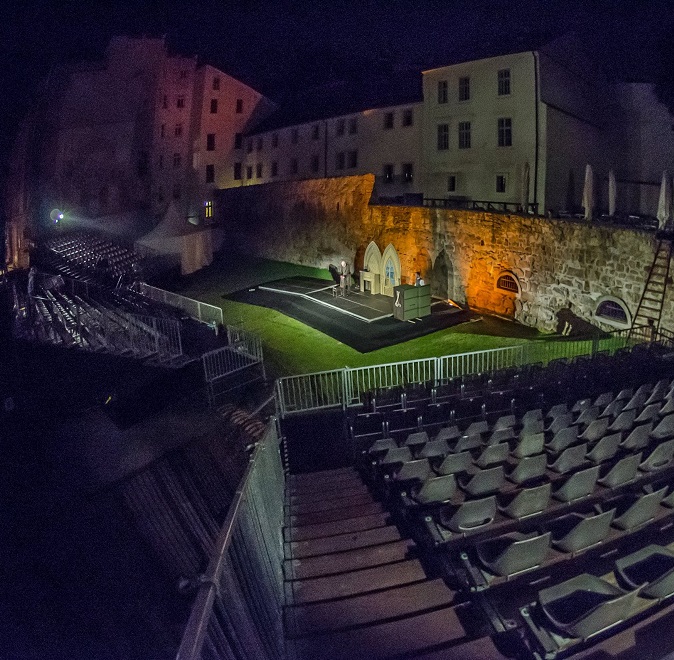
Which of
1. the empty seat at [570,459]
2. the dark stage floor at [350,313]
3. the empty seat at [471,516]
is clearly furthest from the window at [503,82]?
the empty seat at [471,516]

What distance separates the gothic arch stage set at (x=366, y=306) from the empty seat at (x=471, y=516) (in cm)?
1123

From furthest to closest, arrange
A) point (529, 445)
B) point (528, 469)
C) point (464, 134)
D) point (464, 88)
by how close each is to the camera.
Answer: point (464, 134) → point (464, 88) → point (529, 445) → point (528, 469)

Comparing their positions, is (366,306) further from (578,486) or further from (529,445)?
(578,486)

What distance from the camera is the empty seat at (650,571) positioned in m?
4.62

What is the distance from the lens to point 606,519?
17.2 ft

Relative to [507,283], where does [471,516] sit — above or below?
below

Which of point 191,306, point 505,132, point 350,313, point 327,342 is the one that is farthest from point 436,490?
point 505,132

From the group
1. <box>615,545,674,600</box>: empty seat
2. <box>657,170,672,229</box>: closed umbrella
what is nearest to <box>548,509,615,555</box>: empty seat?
<box>615,545,674,600</box>: empty seat

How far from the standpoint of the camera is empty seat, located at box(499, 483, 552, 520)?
18.7ft

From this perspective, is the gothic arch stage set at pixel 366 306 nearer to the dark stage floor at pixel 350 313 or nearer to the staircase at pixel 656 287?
the dark stage floor at pixel 350 313

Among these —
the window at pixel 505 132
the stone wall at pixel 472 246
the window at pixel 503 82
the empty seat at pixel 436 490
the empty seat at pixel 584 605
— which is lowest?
the empty seat at pixel 584 605

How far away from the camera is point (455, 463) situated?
675cm

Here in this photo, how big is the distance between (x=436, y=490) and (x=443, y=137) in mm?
24719

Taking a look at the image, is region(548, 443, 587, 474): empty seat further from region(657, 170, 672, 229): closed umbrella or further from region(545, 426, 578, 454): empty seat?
region(657, 170, 672, 229): closed umbrella
